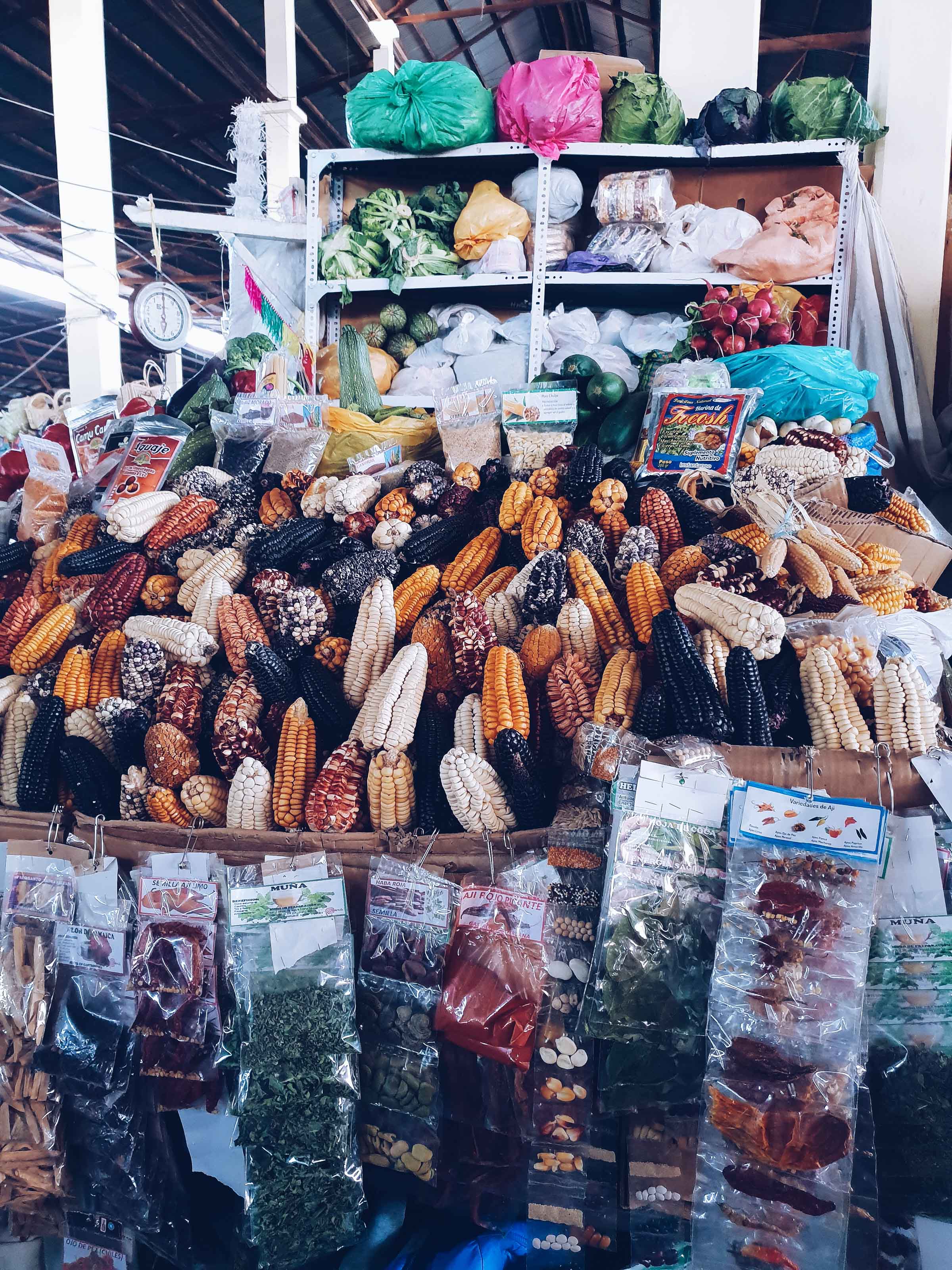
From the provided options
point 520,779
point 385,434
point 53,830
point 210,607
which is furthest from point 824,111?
point 53,830

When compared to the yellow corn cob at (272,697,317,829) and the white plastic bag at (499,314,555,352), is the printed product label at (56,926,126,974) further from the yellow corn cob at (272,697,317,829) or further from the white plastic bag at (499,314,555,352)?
the white plastic bag at (499,314,555,352)

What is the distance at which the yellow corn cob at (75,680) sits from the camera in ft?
7.12

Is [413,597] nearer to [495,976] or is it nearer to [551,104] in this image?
[495,976]

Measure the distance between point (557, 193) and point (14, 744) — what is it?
11.4 feet

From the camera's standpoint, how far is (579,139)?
162 inches

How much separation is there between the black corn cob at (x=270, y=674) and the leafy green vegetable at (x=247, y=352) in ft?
7.05

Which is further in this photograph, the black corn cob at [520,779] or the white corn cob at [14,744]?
the white corn cob at [14,744]

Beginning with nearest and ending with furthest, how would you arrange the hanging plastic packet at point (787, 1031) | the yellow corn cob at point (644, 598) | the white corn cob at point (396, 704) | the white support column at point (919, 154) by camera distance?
1. the hanging plastic packet at point (787, 1031)
2. the white corn cob at point (396, 704)
3. the yellow corn cob at point (644, 598)
4. the white support column at point (919, 154)

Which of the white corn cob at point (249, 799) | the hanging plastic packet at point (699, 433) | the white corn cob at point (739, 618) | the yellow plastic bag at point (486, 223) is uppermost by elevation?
the yellow plastic bag at point (486, 223)

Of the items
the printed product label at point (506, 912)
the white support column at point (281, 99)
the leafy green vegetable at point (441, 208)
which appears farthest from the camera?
the white support column at point (281, 99)

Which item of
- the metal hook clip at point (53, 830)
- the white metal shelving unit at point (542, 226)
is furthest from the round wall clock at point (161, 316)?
the metal hook clip at point (53, 830)

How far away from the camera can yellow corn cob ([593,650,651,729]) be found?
171 centimetres

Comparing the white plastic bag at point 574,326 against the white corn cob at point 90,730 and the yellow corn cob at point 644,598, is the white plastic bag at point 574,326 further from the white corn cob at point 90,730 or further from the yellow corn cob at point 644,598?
the white corn cob at point 90,730

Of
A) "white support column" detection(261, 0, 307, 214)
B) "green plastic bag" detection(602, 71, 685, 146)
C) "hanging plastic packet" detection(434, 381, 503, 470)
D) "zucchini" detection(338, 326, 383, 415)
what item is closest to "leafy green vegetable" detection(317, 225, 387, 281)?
"zucchini" detection(338, 326, 383, 415)
